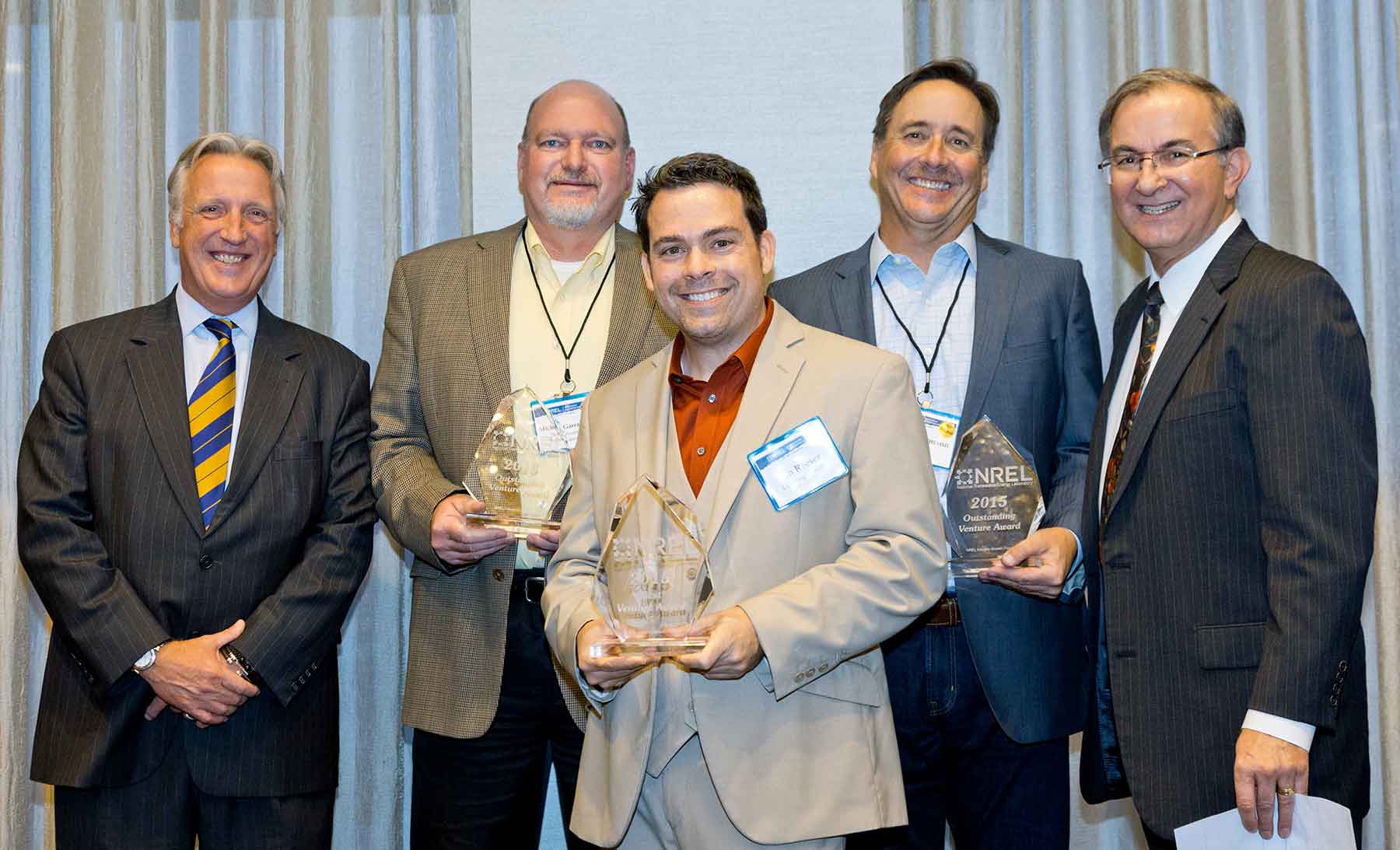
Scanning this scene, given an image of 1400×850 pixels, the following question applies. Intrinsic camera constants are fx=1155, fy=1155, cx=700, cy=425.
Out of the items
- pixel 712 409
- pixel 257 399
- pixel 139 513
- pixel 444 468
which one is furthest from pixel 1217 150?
pixel 139 513

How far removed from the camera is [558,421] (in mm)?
2666

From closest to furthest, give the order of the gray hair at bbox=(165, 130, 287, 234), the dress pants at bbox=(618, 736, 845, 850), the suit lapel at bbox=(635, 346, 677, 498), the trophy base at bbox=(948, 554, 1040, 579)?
the dress pants at bbox=(618, 736, 845, 850) → the suit lapel at bbox=(635, 346, 677, 498) → the trophy base at bbox=(948, 554, 1040, 579) → the gray hair at bbox=(165, 130, 287, 234)

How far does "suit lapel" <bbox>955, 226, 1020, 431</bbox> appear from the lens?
2680 millimetres

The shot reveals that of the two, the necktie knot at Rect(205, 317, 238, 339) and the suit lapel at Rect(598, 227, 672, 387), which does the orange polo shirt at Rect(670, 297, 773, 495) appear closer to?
the suit lapel at Rect(598, 227, 672, 387)

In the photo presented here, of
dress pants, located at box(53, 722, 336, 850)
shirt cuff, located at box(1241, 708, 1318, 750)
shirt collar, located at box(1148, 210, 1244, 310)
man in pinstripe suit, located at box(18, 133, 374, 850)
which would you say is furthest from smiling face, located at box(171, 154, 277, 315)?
shirt cuff, located at box(1241, 708, 1318, 750)

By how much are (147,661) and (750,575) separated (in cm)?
150

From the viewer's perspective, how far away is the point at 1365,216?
3.77m

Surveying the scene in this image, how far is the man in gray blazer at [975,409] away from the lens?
2.61 metres

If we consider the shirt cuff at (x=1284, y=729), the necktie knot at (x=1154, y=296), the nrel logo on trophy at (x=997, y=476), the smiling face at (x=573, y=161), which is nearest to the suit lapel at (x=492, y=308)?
the smiling face at (x=573, y=161)

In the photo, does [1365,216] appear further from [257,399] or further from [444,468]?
[257,399]

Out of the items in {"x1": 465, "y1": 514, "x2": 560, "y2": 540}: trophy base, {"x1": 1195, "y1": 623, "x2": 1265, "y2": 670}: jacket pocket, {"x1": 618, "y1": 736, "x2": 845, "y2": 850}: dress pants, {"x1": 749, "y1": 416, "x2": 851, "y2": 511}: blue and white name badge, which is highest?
{"x1": 749, "y1": 416, "x2": 851, "y2": 511}: blue and white name badge

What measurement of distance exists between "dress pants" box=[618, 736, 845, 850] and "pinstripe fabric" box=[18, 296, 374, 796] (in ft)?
3.51

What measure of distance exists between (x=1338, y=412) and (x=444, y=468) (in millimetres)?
1980

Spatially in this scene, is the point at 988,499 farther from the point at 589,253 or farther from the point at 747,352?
the point at 589,253
